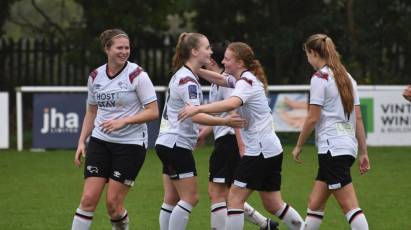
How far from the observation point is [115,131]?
8820 millimetres

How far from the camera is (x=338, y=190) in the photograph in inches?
335

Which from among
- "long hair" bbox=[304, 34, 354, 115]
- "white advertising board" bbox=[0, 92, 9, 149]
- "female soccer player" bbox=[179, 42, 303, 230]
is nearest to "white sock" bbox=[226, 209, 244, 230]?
"female soccer player" bbox=[179, 42, 303, 230]

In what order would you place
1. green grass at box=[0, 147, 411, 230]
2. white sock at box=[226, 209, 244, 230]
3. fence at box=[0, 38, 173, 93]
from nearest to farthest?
white sock at box=[226, 209, 244, 230] → green grass at box=[0, 147, 411, 230] → fence at box=[0, 38, 173, 93]

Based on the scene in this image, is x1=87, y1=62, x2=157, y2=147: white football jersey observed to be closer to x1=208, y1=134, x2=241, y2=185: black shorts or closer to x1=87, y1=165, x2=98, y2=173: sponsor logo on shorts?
x1=87, y1=165, x2=98, y2=173: sponsor logo on shorts

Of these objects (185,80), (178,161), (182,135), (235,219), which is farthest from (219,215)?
(185,80)

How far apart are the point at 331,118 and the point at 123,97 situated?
5.91 feet

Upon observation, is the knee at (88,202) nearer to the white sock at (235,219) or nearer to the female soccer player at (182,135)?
the female soccer player at (182,135)

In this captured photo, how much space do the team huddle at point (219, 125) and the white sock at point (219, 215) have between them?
21.6 inches

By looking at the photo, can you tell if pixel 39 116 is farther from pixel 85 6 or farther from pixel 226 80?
pixel 226 80

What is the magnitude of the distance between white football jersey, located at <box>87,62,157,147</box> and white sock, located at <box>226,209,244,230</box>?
1013 mm

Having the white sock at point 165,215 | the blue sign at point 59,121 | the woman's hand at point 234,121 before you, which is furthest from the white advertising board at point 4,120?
the woman's hand at point 234,121

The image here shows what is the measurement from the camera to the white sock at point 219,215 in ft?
31.7

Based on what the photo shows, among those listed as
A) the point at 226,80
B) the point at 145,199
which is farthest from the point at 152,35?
the point at 226,80

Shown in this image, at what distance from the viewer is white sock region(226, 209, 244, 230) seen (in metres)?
8.87
